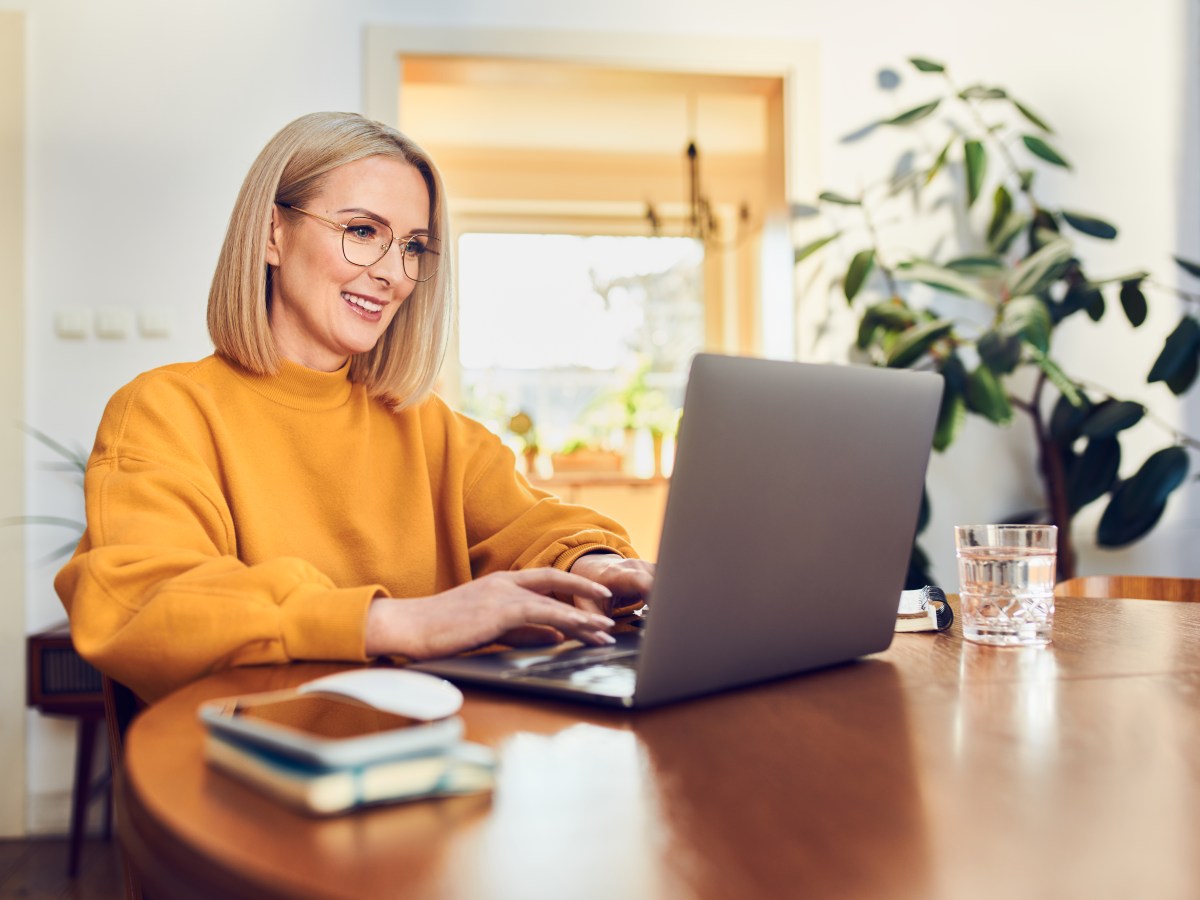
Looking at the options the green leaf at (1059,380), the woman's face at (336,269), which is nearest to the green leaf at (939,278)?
the green leaf at (1059,380)

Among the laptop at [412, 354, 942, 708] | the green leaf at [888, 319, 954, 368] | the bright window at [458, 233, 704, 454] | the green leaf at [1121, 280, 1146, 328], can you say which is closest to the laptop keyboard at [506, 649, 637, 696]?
the laptop at [412, 354, 942, 708]

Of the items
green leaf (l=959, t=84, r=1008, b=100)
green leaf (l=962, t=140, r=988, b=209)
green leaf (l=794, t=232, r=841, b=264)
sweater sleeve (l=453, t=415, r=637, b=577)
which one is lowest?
sweater sleeve (l=453, t=415, r=637, b=577)

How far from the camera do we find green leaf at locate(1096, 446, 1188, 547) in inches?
120

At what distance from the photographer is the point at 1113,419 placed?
2.98 meters

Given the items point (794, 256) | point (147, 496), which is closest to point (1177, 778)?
point (147, 496)

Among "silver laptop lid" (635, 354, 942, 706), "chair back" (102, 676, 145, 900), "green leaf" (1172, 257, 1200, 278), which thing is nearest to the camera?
"silver laptop lid" (635, 354, 942, 706)

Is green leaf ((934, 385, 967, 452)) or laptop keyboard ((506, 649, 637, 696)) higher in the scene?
green leaf ((934, 385, 967, 452))

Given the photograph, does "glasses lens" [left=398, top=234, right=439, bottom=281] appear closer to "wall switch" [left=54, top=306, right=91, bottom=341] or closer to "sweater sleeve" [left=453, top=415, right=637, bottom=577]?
"sweater sleeve" [left=453, top=415, right=637, bottom=577]

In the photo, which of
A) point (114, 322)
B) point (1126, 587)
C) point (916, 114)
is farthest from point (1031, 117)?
point (114, 322)

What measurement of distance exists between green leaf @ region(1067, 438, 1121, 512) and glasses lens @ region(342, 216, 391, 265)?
2.34m

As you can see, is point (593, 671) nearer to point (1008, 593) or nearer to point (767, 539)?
point (767, 539)

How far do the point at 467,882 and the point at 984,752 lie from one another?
0.35 metres

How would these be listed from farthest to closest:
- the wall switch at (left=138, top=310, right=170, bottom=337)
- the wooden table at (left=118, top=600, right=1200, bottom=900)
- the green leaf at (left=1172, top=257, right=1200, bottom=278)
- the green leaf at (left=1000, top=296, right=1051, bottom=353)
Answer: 1. the wall switch at (left=138, top=310, right=170, bottom=337)
2. the green leaf at (left=1172, top=257, right=1200, bottom=278)
3. the green leaf at (left=1000, top=296, right=1051, bottom=353)
4. the wooden table at (left=118, top=600, right=1200, bottom=900)

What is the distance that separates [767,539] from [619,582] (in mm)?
381
